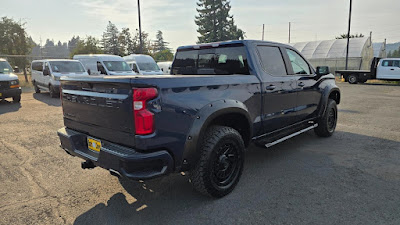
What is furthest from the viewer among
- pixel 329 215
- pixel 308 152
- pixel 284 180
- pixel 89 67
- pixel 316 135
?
pixel 89 67

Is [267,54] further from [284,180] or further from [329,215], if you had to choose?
[329,215]

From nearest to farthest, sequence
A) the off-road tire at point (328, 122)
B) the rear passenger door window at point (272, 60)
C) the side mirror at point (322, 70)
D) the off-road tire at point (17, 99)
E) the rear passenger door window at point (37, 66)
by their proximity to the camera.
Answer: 1. the rear passenger door window at point (272, 60)
2. the side mirror at point (322, 70)
3. the off-road tire at point (328, 122)
4. the off-road tire at point (17, 99)
5. the rear passenger door window at point (37, 66)

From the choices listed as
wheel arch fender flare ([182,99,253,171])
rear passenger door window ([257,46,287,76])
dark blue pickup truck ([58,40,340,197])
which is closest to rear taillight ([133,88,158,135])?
dark blue pickup truck ([58,40,340,197])

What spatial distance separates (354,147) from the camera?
203 inches

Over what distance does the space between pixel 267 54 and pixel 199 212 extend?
2.51 meters

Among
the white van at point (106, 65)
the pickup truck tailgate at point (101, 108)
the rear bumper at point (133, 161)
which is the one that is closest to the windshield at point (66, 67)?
the white van at point (106, 65)

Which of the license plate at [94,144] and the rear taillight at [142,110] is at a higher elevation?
the rear taillight at [142,110]

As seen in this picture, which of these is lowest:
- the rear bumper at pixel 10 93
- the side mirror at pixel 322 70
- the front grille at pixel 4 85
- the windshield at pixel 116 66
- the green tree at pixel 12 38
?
the rear bumper at pixel 10 93

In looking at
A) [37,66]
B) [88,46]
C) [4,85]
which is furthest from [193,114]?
[88,46]

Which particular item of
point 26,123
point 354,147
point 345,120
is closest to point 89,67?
point 26,123

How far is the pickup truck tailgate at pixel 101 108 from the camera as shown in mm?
2607

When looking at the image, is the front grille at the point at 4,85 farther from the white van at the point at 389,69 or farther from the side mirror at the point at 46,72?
the white van at the point at 389,69

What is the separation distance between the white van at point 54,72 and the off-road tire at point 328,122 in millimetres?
10819

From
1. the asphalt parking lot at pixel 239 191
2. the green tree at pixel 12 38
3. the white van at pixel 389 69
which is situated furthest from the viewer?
the green tree at pixel 12 38
